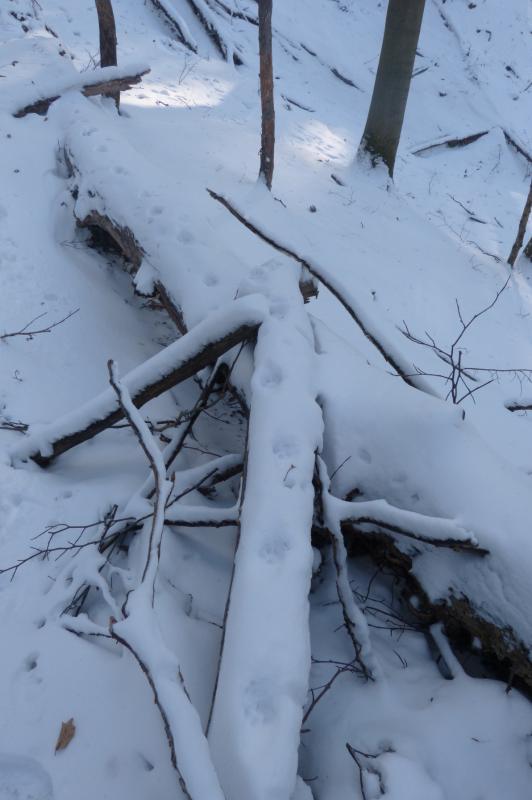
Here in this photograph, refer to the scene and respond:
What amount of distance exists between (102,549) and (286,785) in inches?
44.4

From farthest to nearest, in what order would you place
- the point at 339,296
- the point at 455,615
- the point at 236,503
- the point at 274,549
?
the point at 339,296 → the point at 236,503 → the point at 455,615 → the point at 274,549

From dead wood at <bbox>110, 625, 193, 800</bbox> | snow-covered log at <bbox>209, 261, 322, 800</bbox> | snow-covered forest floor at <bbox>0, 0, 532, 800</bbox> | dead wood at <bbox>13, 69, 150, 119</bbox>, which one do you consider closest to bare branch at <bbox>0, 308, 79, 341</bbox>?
snow-covered forest floor at <bbox>0, 0, 532, 800</bbox>

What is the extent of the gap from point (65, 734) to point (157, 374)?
4.58 ft

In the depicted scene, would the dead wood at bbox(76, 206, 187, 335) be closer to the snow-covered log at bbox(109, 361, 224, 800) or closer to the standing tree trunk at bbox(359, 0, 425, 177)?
the snow-covered log at bbox(109, 361, 224, 800)

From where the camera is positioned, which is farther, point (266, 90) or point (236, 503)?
point (266, 90)

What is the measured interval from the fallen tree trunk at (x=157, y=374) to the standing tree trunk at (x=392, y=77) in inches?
259

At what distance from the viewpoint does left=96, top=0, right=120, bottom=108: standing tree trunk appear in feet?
20.6

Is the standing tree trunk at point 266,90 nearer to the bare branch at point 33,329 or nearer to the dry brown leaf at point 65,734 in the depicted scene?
the bare branch at point 33,329

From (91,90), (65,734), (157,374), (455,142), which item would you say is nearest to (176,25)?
(455,142)

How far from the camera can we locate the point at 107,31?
6383mm

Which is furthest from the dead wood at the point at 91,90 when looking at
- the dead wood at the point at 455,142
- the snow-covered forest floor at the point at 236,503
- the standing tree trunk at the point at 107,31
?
the dead wood at the point at 455,142

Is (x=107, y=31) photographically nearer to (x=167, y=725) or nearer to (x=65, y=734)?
(x=65, y=734)

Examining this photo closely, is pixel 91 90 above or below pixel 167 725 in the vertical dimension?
above

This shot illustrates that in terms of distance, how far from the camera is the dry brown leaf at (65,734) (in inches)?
61.8
